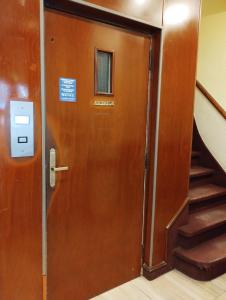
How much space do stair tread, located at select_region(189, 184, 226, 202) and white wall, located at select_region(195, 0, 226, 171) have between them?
30 centimetres

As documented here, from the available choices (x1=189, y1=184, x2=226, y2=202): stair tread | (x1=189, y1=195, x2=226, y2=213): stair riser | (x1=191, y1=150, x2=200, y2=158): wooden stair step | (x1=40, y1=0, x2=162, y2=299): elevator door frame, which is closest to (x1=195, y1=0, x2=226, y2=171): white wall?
(x1=191, y1=150, x2=200, y2=158): wooden stair step

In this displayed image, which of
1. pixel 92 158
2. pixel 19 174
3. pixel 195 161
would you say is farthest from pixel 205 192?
pixel 19 174

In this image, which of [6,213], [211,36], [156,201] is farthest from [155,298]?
[211,36]

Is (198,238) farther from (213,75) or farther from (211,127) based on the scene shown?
(213,75)

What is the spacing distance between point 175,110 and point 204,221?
44.6 inches

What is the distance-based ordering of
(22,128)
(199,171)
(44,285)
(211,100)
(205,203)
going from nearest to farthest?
(22,128) → (44,285) → (205,203) → (199,171) → (211,100)

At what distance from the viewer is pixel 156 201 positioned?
217cm

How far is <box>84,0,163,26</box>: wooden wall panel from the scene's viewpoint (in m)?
1.69

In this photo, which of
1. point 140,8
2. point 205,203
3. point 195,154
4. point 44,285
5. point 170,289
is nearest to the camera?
point 44,285

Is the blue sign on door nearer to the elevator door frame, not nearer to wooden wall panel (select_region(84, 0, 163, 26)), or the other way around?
the elevator door frame

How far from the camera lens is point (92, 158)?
183 centimetres

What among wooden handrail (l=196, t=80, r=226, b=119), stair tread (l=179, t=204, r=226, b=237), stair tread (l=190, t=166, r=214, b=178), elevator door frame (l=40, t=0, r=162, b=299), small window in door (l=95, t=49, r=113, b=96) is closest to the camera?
elevator door frame (l=40, t=0, r=162, b=299)

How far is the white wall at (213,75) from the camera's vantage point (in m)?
3.13

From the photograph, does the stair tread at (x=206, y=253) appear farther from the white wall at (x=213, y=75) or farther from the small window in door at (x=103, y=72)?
the small window in door at (x=103, y=72)
